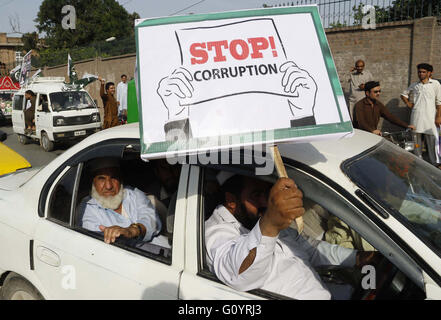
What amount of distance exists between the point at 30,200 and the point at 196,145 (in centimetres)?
164

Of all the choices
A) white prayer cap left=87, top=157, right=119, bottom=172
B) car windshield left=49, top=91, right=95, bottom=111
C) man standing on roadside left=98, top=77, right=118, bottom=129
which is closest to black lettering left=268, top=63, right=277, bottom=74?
white prayer cap left=87, top=157, right=119, bottom=172

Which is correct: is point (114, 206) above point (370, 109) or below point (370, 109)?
below

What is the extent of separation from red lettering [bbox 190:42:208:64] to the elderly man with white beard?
123cm

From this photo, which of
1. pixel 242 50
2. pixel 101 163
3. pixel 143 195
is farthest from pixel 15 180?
pixel 242 50

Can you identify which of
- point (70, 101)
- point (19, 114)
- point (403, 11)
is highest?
point (403, 11)

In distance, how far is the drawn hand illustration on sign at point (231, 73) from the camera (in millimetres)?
1552

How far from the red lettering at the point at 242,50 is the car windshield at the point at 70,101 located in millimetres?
11418

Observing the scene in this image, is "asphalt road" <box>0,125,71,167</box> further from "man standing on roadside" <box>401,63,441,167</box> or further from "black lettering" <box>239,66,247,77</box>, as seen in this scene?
"black lettering" <box>239,66,247,77</box>

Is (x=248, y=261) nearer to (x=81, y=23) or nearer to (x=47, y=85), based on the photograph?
(x=47, y=85)

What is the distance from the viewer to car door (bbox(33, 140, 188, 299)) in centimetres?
188

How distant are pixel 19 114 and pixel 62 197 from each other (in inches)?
494

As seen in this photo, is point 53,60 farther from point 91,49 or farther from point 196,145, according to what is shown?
point 196,145

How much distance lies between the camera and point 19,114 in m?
13.5
